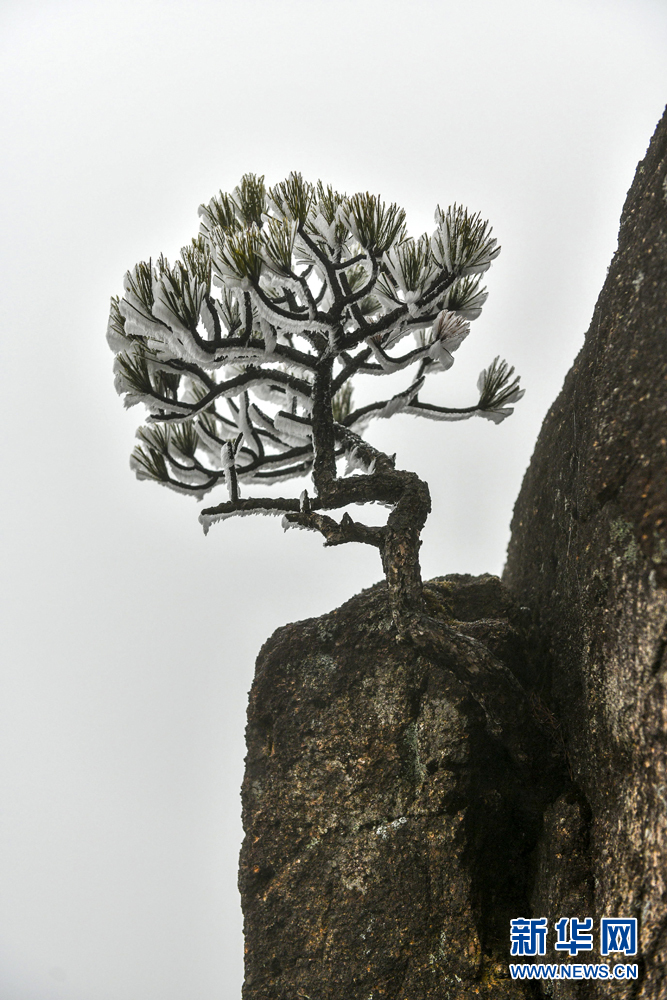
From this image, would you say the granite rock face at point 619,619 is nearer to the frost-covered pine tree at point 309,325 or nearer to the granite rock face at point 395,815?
the granite rock face at point 395,815

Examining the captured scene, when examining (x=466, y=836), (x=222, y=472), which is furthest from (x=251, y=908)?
(x=222, y=472)

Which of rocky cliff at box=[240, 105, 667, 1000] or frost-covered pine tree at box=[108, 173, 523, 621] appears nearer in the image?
rocky cliff at box=[240, 105, 667, 1000]

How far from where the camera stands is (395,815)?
3.02 m

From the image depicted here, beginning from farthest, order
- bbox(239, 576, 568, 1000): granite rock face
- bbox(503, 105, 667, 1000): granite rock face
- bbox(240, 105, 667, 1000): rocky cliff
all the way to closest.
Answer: bbox(239, 576, 568, 1000): granite rock face → bbox(240, 105, 667, 1000): rocky cliff → bbox(503, 105, 667, 1000): granite rock face

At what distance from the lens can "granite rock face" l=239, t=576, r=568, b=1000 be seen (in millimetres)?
2812

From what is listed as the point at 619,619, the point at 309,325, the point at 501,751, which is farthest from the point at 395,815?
the point at 309,325

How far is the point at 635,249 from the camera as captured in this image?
2814 millimetres

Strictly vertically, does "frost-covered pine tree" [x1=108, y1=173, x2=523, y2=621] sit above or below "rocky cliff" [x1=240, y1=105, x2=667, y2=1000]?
above

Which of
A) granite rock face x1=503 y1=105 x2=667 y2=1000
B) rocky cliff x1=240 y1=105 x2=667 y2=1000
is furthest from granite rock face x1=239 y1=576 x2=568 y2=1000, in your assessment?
granite rock face x1=503 y1=105 x2=667 y2=1000

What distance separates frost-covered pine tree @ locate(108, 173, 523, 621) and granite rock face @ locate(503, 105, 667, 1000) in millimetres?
655

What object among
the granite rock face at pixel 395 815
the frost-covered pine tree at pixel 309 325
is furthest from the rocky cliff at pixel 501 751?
the frost-covered pine tree at pixel 309 325

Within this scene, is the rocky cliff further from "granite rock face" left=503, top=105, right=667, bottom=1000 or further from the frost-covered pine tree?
the frost-covered pine tree

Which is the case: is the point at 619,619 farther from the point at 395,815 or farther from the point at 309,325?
the point at 309,325

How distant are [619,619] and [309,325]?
1709 mm
